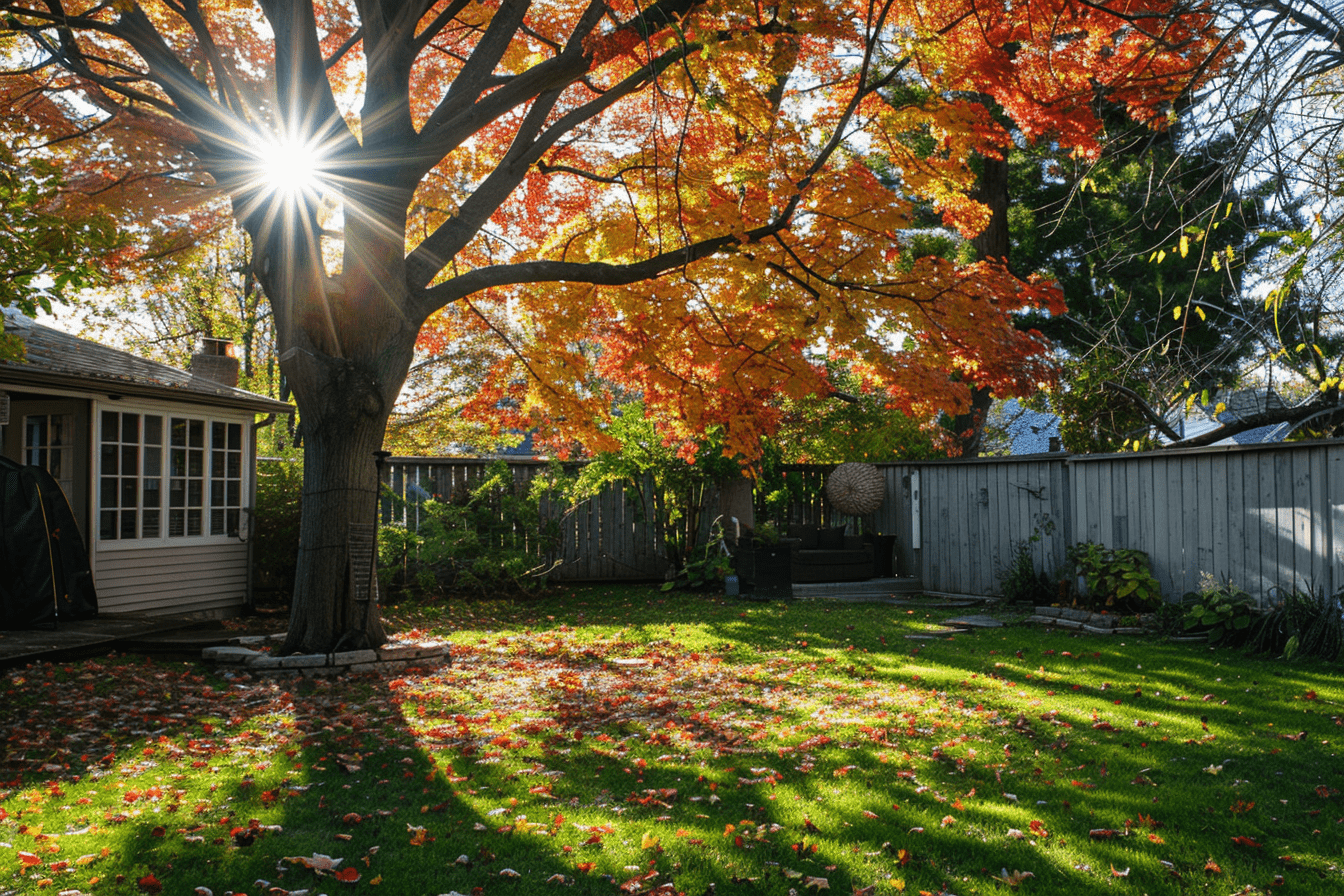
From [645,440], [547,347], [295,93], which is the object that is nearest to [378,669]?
[547,347]

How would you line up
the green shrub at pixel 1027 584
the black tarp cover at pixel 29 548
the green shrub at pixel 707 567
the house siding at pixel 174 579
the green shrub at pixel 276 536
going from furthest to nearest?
the green shrub at pixel 707 567 < the green shrub at pixel 276 536 < the green shrub at pixel 1027 584 < the house siding at pixel 174 579 < the black tarp cover at pixel 29 548

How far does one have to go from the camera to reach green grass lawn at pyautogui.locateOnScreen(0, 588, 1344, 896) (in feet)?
8.93

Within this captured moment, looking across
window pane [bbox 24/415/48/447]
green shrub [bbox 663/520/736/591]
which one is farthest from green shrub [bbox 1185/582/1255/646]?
window pane [bbox 24/415/48/447]

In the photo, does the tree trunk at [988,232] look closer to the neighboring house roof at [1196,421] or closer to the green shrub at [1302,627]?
the neighboring house roof at [1196,421]

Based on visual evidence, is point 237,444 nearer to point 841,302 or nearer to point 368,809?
point 841,302

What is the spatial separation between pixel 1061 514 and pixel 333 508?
7307 mm

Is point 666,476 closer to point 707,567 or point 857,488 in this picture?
point 707,567

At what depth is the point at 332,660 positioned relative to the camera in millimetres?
6141

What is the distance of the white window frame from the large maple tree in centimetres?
240

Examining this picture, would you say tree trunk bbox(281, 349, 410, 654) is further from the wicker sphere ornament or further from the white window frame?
the wicker sphere ornament

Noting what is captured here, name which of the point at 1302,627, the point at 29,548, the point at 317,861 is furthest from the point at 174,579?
the point at 1302,627

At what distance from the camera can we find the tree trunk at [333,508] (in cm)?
639

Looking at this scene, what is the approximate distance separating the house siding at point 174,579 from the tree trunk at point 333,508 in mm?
3126

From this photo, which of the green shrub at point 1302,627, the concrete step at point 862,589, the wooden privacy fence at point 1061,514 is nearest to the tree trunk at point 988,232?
the wooden privacy fence at point 1061,514
